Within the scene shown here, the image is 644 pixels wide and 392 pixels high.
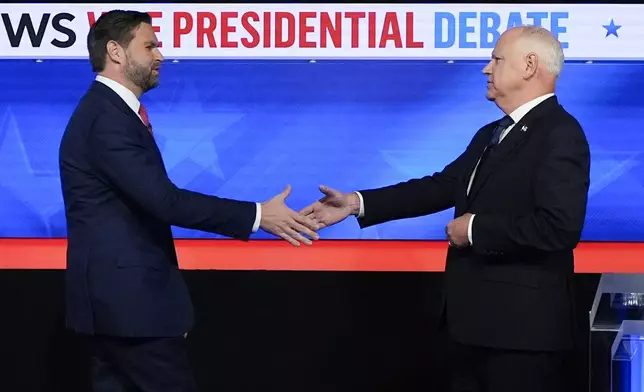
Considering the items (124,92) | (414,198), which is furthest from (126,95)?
(414,198)

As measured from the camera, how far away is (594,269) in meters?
3.95

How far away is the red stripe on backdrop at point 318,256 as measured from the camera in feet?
13.0

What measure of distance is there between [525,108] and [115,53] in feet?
3.53

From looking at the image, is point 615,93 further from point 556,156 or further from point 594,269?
point 556,156

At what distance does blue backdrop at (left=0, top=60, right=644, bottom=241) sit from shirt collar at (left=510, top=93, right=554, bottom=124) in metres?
1.38

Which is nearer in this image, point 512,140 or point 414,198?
point 512,140

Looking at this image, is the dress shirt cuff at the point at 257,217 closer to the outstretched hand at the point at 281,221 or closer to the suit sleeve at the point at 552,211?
the outstretched hand at the point at 281,221

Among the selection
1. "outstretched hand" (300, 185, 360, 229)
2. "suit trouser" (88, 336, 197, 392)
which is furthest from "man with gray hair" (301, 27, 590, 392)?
"suit trouser" (88, 336, 197, 392)

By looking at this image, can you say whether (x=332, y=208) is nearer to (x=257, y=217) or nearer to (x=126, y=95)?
(x=257, y=217)

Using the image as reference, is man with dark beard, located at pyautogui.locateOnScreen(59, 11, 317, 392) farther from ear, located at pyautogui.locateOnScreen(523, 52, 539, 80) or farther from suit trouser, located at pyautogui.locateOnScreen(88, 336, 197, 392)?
ear, located at pyautogui.locateOnScreen(523, 52, 539, 80)

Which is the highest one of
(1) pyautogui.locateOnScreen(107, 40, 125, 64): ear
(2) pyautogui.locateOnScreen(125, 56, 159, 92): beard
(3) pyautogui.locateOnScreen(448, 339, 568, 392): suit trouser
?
(1) pyautogui.locateOnScreen(107, 40, 125, 64): ear

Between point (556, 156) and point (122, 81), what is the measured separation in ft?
3.71

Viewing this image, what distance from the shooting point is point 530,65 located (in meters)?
2.64

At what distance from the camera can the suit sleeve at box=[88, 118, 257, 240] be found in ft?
8.43
